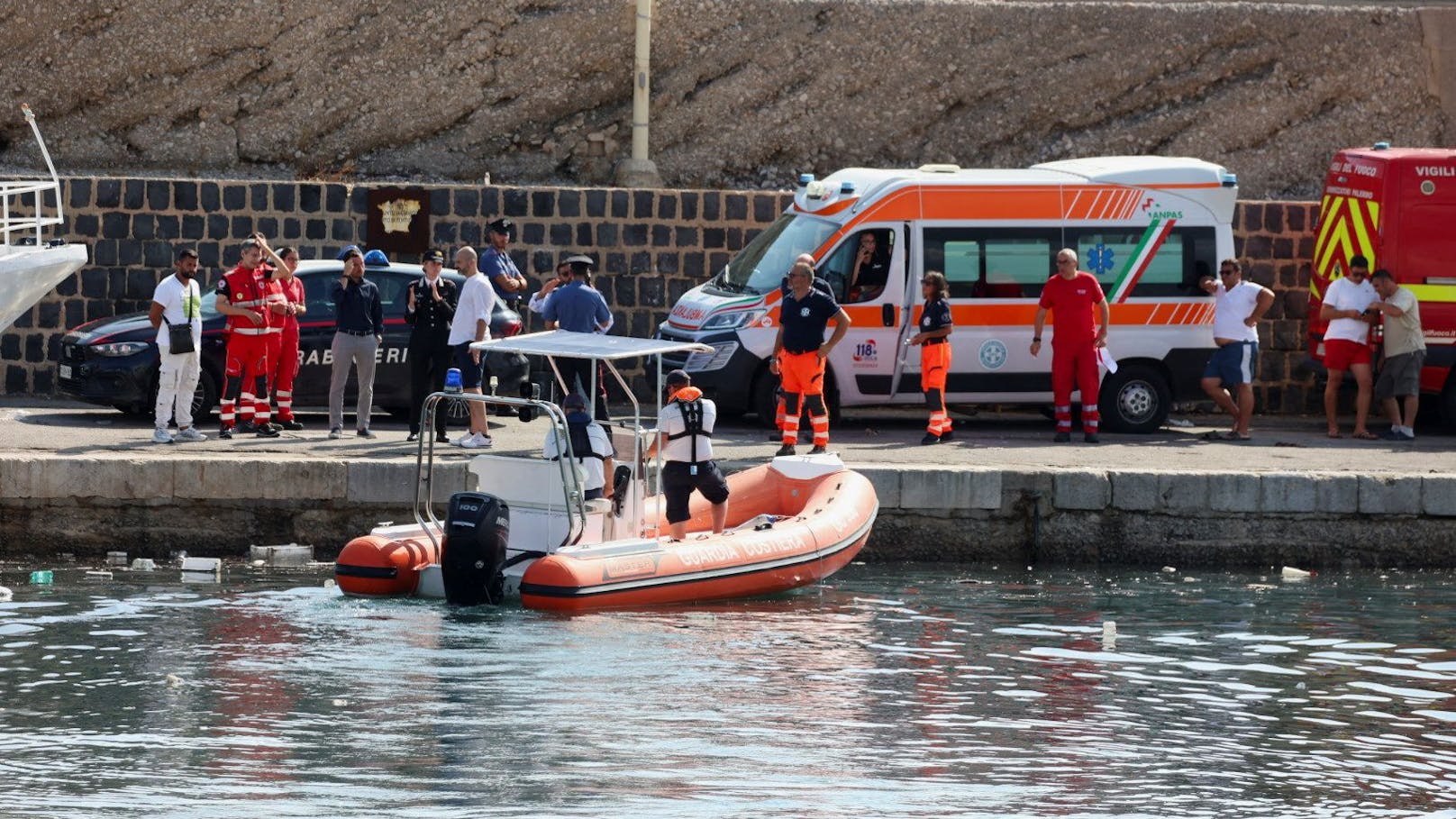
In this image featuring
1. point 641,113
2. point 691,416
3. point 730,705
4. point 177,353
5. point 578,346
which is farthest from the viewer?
point 641,113

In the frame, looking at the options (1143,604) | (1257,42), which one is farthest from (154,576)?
(1257,42)

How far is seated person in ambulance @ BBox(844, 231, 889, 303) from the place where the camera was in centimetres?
1859

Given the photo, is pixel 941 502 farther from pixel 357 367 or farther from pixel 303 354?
pixel 303 354

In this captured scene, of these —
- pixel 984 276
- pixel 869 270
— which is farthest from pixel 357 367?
pixel 984 276

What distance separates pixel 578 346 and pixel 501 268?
5188 millimetres

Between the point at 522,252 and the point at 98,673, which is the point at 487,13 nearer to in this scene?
the point at 522,252

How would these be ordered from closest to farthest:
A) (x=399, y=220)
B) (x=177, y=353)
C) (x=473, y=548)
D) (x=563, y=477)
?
(x=473, y=548) < (x=563, y=477) < (x=177, y=353) < (x=399, y=220)

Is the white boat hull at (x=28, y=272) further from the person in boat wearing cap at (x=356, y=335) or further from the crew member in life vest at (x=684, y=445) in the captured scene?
the crew member in life vest at (x=684, y=445)

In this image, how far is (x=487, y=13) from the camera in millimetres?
29703

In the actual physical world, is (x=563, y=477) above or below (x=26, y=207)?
below

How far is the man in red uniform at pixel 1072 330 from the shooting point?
58.9ft

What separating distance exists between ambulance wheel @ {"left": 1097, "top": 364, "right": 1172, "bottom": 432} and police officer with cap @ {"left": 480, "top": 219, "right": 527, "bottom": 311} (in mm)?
5246

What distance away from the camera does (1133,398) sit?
19.1 metres

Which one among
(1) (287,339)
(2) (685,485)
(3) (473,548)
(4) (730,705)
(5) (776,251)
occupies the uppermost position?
(5) (776,251)
